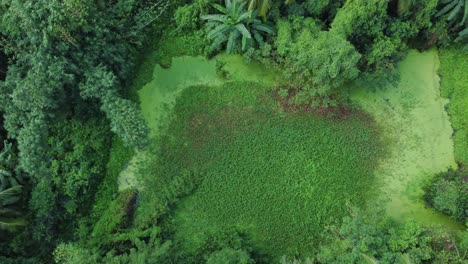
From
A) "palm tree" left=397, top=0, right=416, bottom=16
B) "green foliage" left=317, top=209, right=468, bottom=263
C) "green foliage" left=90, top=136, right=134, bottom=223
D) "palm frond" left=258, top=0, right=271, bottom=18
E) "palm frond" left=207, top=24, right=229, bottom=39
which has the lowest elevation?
"green foliage" left=317, top=209, right=468, bottom=263

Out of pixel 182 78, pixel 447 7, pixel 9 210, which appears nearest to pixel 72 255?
pixel 9 210

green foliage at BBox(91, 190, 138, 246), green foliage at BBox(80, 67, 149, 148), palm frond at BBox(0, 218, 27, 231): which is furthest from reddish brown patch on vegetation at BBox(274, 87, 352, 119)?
palm frond at BBox(0, 218, 27, 231)

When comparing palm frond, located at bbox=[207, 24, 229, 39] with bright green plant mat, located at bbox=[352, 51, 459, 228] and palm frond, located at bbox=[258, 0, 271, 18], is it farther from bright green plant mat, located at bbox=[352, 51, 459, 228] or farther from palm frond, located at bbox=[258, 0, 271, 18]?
bright green plant mat, located at bbox=[352, 51, 459, 228]

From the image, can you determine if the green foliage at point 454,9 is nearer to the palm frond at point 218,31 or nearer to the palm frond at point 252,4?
the palm frond at point 252,4

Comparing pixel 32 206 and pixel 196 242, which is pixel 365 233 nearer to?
pixel 196 242

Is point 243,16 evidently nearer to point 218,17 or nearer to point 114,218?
point 218,17
